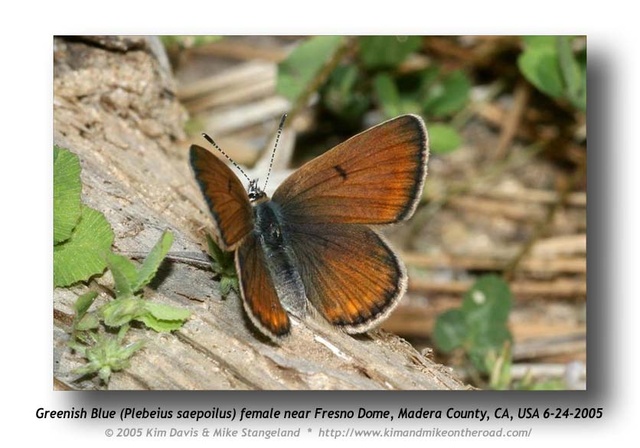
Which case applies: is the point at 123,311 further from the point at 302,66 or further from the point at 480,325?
the point at 480,325

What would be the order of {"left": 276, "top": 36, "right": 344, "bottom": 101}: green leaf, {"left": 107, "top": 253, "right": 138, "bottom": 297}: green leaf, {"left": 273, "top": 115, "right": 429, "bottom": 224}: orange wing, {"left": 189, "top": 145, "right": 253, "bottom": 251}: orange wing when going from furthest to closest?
{"left": 276, "top": 36, "right": 344, "bottom": 101}: green leaf < {"left": 273, "top": 115, "right": 429, "bottom": 224}: orange wing < {"left": 107, "top": 253, "right": 138, "bottom": 297}: green leaf < {"left": 189, "top": 145, "right": 253, "bottom": 251}: orange wing

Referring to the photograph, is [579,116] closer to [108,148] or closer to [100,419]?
[108,148]

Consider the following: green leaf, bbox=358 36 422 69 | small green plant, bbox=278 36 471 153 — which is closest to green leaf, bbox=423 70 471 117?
small green plant, bbox=278 36 471 153

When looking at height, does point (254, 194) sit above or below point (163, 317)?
above

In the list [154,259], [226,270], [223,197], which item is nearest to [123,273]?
[154,259]

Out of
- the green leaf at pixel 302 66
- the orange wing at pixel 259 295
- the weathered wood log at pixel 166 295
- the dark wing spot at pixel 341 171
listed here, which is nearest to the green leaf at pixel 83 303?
the weathered wood log at pixel 166 295

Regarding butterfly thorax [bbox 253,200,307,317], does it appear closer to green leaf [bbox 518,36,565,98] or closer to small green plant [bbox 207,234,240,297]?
small green plant [bbox 207,234,240,297]
